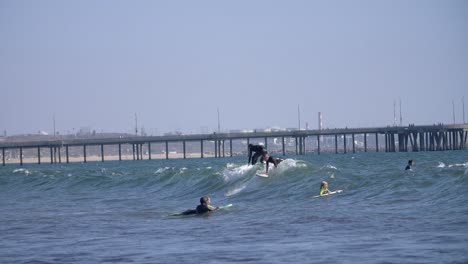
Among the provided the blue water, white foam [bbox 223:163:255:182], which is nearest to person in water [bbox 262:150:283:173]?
the blue water

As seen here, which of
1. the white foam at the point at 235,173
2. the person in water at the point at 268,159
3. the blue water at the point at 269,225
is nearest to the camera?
the blue water at the point at 269,225

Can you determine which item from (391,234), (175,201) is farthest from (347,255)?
(175,201)

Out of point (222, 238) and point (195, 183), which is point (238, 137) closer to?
point (195, 183)

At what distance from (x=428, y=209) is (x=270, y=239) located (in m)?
5.12

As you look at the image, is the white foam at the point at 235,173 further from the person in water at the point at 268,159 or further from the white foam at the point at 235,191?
the white foam at the point at 235,191

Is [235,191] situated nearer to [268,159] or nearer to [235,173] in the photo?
[268,159]

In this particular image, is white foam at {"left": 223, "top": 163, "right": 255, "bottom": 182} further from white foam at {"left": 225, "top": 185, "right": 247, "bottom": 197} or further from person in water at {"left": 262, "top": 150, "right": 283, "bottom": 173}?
white foam at {"left": 225, "top": 185, "right": 247, "bottom": 197}

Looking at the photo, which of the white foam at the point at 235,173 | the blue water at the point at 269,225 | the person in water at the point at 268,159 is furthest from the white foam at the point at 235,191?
the white foam at the point at 235,173

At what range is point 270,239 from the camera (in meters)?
16.5

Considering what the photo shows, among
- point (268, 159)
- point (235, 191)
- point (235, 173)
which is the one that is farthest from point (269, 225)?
point (235, 173)

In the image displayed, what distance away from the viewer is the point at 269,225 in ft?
62.5

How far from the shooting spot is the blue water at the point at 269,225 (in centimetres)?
1459

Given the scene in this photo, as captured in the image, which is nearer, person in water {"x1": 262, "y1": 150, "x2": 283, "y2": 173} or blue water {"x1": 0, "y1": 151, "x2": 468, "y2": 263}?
blue water {"x1": 0, "y1": 151, "x2": 468, "y2": 263}

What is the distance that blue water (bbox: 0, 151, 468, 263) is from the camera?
47.9 ft
